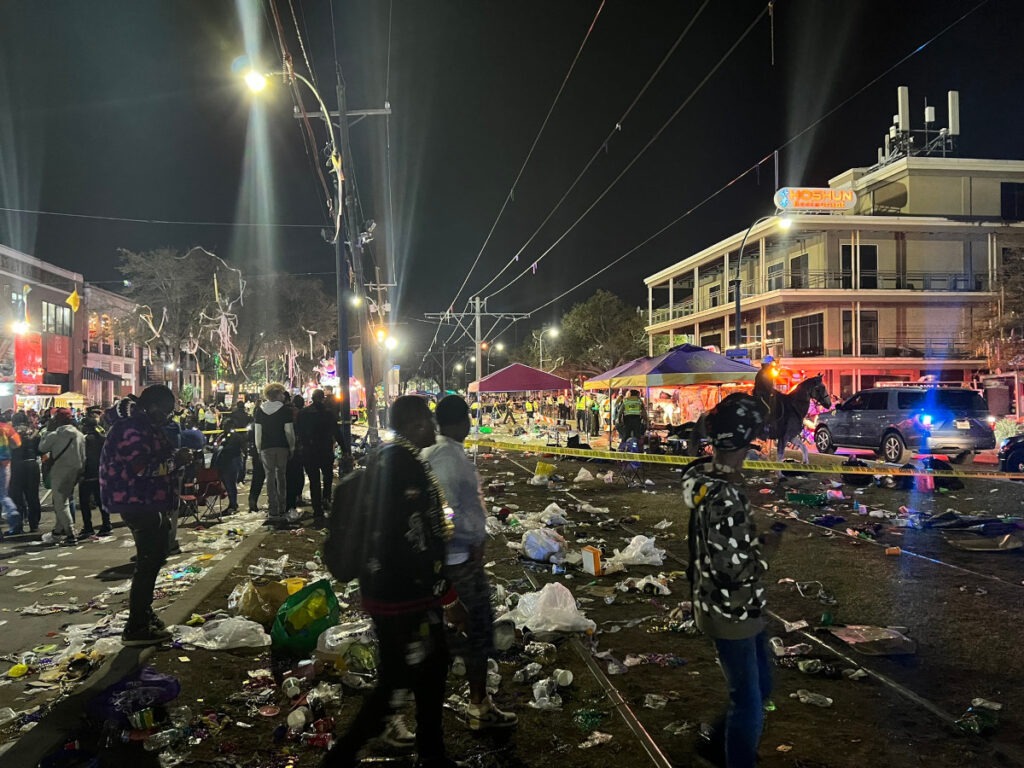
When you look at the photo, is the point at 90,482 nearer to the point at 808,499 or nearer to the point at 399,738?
the point at 399,738

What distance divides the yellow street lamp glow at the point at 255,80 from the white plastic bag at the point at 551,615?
9.29 meters

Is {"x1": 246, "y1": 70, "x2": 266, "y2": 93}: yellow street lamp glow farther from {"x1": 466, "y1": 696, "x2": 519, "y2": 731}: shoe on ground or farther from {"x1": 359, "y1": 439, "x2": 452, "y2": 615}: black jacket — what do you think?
{"x1": 466, "y1": 696, "x2": 519, "y2": 731}: shoe on ground

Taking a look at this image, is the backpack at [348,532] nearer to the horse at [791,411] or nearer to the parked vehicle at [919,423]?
the horse at [791,411]

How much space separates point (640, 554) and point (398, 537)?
203 inches

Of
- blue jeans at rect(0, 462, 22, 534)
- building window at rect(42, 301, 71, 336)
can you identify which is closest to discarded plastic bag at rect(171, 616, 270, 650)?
blue jeans at rect(0, 462, 22, 534)

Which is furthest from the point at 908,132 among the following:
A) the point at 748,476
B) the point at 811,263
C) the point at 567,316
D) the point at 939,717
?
the point at 939,717

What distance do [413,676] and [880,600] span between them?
4.82 metres

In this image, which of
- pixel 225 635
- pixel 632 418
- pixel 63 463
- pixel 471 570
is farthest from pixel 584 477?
pixel 471 570

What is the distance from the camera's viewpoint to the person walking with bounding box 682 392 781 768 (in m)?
2.90

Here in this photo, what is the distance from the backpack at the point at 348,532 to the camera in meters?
2.90

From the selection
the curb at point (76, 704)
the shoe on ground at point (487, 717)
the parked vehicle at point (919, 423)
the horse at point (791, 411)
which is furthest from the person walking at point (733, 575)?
the parked vehicle at point (919, 423)

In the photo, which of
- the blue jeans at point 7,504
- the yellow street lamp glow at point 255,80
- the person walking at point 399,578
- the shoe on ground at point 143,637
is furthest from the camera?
the yellow street lamp glow at point 255,80

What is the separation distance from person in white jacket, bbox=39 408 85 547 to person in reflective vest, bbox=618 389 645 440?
12.2 metres

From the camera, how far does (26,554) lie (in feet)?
28.4
